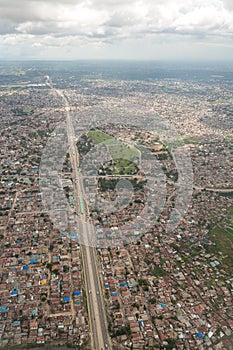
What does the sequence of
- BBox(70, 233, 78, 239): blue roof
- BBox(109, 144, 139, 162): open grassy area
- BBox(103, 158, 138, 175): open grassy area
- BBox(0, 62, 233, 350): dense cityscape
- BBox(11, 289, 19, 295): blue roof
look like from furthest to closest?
BBox(109, 144, 139, 162): open grassy area
BBox(103, 158, 138, 175): open grassy area
BBox(70, 233, 78, 239): blue roof
BBox(11, 289, 19, 295): blue roof
BBox(0, 62, 233, 350): dense cityscape

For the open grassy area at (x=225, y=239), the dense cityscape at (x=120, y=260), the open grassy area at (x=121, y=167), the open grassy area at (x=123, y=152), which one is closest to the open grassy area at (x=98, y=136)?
the dense cityscape at (x=120, y=260)

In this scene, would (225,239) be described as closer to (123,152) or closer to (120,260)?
(120,260)

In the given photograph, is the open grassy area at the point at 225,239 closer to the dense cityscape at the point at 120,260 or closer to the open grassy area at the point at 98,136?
the dense cityscape at the point at 120,260

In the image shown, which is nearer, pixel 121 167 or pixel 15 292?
pixel 15 292

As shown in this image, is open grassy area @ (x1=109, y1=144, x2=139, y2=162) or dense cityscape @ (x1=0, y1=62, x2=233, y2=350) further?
open grassy area @ (x1=109, y1=144, x2=139, y2=162)

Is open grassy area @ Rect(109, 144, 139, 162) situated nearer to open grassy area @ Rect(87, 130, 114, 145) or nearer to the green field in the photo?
the green field

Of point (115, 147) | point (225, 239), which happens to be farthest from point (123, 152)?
point (225, 239)

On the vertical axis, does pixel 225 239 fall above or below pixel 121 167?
below

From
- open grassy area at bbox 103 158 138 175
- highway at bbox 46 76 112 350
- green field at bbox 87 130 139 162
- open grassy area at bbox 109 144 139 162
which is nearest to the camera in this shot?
highway at bbox 46 76 112 350

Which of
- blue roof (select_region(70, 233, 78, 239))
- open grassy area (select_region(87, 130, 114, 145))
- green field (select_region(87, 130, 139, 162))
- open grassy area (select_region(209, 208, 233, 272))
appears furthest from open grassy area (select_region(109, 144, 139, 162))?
blue roof (select_region(70, 233, 78, 239))

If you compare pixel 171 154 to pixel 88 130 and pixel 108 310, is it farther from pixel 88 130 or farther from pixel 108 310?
pixel 108 310

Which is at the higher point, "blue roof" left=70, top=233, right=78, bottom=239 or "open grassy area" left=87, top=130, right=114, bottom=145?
"open grassy area" left=87, top=130, right=114, bottom=145
